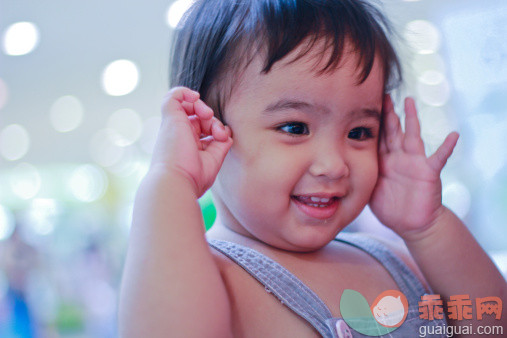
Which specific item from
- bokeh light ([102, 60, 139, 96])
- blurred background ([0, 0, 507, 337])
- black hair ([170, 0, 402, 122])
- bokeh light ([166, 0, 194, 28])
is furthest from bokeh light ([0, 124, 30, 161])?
black hair ([170, 0, 402, 122])

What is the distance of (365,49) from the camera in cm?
52

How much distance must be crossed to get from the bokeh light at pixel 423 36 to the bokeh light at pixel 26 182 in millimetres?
1647

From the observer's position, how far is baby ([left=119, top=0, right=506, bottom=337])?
1.35ft

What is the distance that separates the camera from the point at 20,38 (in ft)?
3.21

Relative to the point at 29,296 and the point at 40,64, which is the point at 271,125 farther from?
the point at 29,296

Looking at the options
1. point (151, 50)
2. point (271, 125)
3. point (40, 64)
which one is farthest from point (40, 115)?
point (271, 125)

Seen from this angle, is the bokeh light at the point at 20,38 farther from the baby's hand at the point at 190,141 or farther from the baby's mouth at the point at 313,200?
the baby's mouth at the point at 313,200

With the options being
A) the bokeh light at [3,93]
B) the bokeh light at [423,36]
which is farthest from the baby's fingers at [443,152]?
the bokeh light at [3,93]

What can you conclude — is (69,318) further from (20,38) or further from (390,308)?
(390,308)

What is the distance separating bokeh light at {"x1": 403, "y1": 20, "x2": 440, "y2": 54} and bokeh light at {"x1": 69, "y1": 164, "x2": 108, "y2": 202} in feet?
4.97

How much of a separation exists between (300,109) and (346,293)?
0.19 metres

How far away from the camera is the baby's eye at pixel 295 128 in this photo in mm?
492

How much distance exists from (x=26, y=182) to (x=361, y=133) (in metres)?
1.93

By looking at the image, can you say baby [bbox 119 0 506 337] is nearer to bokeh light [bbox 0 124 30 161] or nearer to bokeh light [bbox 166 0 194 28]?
bokeh light [bbox 166 0 194 28]
